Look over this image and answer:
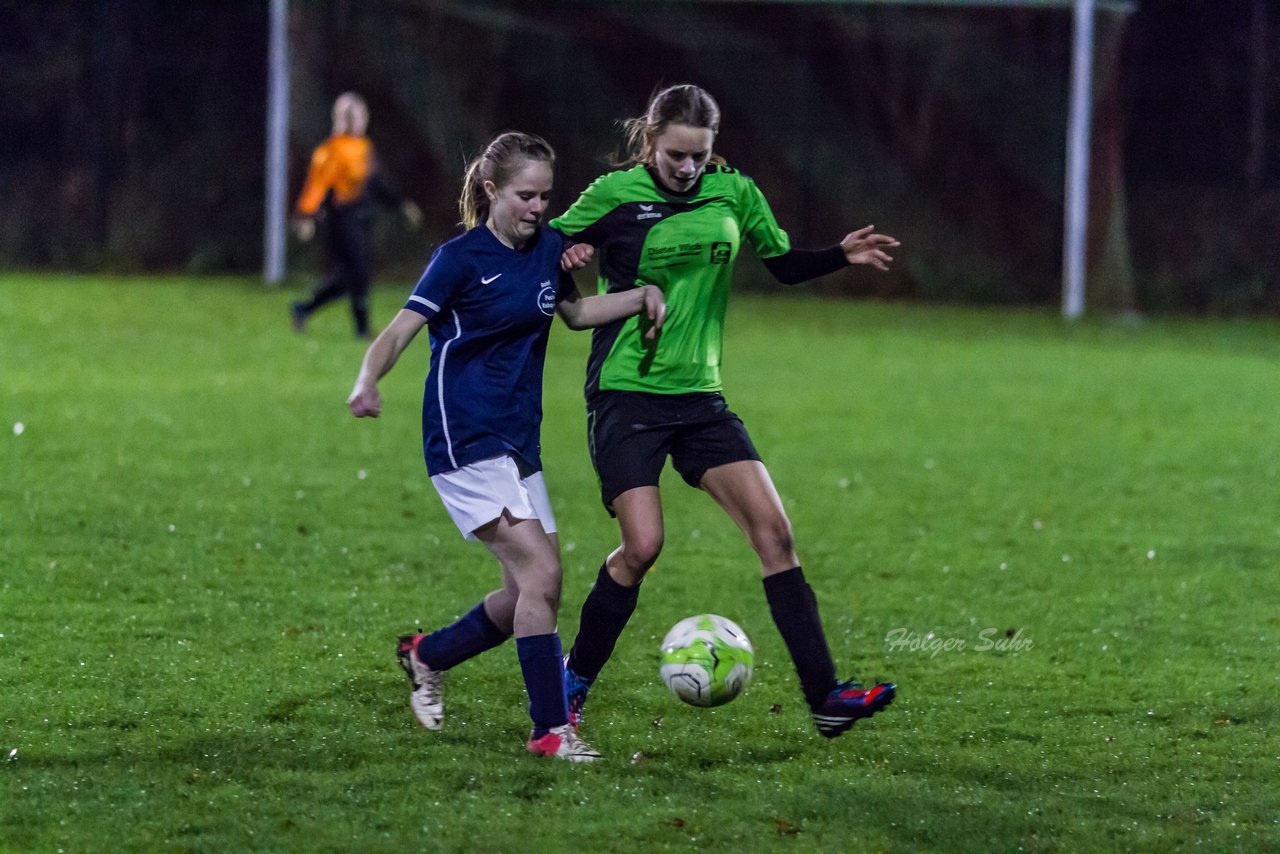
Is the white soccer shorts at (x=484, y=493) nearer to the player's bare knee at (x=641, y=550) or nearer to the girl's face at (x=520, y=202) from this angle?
the player's bare knee at (x=641, y=550)

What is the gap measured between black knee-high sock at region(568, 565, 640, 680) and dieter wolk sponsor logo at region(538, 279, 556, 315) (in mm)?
856

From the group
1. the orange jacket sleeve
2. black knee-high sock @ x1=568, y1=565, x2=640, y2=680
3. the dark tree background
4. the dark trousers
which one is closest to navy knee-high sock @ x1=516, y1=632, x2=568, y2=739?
black knee-high sock @ x1=568, y1=565, x2=640, y2=680

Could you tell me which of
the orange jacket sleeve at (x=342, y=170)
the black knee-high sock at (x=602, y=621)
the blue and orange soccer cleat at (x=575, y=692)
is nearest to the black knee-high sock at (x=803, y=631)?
the black knee-high sock at (x=602, y=621)

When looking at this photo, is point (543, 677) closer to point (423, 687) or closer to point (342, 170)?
point (423, 687)

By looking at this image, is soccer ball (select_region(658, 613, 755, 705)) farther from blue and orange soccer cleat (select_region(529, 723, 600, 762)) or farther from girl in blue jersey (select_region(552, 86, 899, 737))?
blue and orange soccer cleat (select_region(529, 723, 600, 762))

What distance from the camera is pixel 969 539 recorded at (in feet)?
28.1

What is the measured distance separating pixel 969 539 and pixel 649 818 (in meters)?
4.34

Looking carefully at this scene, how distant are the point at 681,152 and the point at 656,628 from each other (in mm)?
2174

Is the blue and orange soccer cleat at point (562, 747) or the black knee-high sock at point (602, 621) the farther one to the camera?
the black knee-high sock at point (602, 621)

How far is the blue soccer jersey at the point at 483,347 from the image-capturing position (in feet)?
16.4

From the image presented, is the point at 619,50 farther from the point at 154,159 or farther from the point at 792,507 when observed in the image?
the point at 792,507

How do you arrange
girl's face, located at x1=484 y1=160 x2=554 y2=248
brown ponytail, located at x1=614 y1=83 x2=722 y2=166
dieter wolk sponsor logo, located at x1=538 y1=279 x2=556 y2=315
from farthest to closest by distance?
brown ponytail, located at x1=614 y1=83 x2=722 y2=166 < dieter wolk sponsor logo, located at x1=538 y1=279 x2=556 y2=315 < girl's face, located at x1=484 y1=160 x2=554 y2=248

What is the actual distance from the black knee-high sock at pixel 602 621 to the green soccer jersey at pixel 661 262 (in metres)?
0.61

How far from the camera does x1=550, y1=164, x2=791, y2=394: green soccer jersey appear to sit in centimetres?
534
